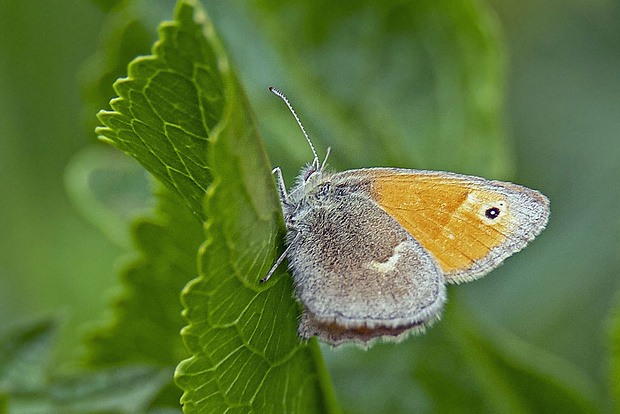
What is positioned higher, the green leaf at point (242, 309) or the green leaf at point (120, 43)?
the green leaf at point (120, 43)

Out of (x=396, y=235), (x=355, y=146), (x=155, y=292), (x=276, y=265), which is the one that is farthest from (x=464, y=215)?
(x=155, y=292)

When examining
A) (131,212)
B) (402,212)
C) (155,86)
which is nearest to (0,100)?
(131,212)

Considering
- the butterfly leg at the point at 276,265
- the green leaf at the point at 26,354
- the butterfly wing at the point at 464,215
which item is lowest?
the butterfly wing at the point at 464,215

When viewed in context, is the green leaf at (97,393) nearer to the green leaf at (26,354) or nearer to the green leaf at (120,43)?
the green leaf at (26,354)

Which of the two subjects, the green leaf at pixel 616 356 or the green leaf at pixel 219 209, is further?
the green leaf at pixel 616 356

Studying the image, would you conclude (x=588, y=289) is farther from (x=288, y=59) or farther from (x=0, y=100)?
(x=0, y=100)

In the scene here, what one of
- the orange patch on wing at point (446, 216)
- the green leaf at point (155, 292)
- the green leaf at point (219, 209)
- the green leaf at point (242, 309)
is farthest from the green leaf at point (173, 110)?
the orange patch on wing at point (446, 216)

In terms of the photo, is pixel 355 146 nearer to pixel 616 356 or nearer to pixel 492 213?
pixel 492 213
